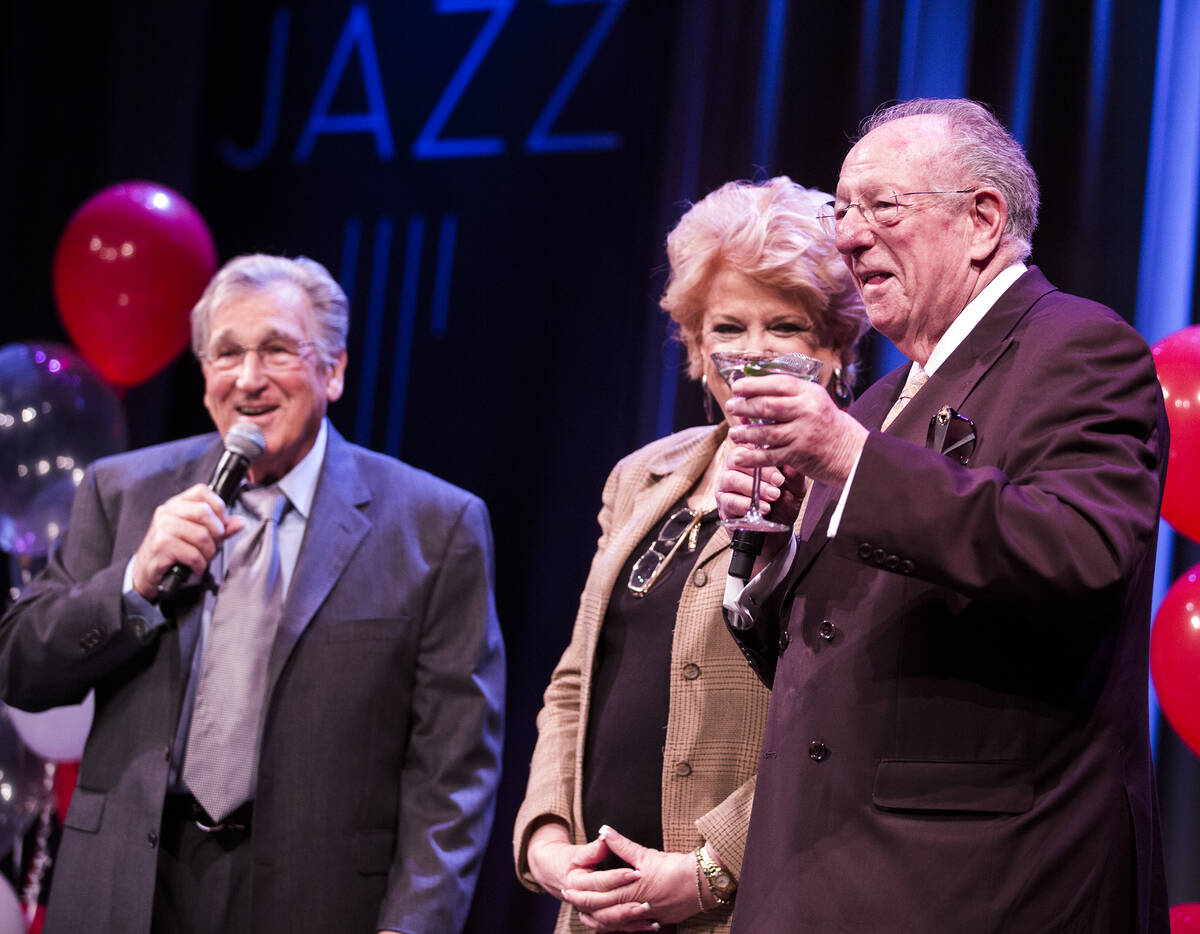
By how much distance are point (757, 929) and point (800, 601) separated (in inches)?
16.5

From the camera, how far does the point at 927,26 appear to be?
311 cm

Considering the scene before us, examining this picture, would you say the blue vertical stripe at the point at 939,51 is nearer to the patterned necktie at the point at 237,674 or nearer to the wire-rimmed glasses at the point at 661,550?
the wire-rimmed glasses at the point at 661,550

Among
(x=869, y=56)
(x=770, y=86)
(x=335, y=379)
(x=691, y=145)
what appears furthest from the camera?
(x=691, y=145)

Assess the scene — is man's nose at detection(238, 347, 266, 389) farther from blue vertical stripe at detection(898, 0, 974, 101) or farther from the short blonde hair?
blue vertical stripe at detection(898, 0, 974, 101)

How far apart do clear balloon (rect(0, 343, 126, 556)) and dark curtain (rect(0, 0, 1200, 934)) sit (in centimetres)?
83

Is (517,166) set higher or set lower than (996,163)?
higher

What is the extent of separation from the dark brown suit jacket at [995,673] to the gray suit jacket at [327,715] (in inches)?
40.3

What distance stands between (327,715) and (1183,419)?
1666 millimetres

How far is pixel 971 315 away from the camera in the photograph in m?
1.68

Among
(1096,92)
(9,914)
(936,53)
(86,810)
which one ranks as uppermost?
(936,53)

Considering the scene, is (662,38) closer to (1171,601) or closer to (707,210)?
(707,210)

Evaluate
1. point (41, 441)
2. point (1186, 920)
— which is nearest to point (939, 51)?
point (1186, 920)

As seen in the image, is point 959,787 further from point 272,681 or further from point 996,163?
point 272,681

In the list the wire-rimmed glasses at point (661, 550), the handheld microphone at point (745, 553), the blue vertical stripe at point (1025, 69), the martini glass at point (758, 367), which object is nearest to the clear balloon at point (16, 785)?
the wire-rimmed glasses at point (661, 550)
